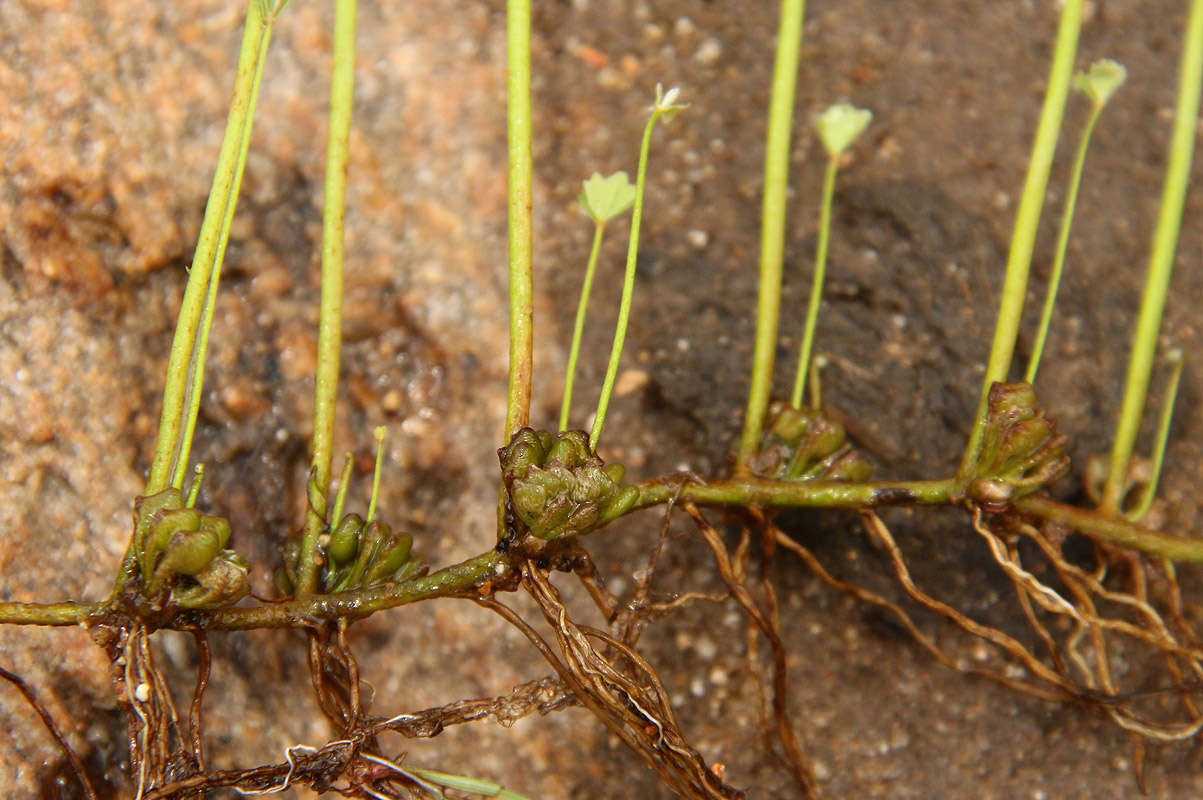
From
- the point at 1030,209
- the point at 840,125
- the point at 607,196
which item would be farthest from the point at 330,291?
the point at 1030,209

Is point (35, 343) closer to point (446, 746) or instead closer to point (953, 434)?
point (446, 746)

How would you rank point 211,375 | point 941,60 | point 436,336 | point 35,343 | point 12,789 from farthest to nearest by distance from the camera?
point 941,60
point 436,336
point 211,375
point 35,343
point 12,789

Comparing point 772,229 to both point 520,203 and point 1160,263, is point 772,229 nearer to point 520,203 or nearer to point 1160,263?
point 520,203

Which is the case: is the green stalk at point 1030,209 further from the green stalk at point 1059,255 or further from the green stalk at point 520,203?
the green stalk at point 520,203

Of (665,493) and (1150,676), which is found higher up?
(665,493)

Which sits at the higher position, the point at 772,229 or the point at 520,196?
the point at 520,196

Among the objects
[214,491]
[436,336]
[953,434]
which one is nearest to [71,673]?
[214,491]

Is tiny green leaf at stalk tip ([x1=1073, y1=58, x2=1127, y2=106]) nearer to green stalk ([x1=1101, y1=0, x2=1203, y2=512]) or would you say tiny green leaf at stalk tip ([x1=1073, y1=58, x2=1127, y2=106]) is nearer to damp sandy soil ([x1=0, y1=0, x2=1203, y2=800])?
green stalk ([x1=1101, y1=0, x2=1203, y2=512])
